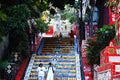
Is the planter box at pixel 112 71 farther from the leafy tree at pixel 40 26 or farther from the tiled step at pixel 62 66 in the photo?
the leafy tree at pixel 40 26

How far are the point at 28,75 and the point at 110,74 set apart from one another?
8.18 metres

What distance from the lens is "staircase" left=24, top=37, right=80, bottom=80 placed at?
21.8 meters

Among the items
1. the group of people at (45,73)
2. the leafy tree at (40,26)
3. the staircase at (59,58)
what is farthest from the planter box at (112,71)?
the leafy tree at (40,26)

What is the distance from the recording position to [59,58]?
81.1 feet

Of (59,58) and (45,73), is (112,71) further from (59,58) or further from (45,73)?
(59,58)

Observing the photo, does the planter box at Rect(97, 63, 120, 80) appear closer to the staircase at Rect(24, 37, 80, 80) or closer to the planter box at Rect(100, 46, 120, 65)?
the planter box at Rect(100, 46, 120, 65)

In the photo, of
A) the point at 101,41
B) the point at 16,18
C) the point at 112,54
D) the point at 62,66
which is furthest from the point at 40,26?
the point at 112,54

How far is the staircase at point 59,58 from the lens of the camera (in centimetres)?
2178

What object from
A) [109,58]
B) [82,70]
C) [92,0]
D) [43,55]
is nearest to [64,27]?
[92,0]

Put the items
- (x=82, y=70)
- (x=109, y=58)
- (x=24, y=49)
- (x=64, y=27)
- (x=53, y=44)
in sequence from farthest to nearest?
1. (x=64, y=27)
2. (x=53, y=44)
3. (x=24, y=49)
4. (x=82, y=70)
5. (x=109, y=58)

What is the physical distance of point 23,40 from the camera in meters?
24.7

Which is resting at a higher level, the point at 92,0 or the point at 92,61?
the point at 92,0

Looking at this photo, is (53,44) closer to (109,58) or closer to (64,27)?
(109,58)

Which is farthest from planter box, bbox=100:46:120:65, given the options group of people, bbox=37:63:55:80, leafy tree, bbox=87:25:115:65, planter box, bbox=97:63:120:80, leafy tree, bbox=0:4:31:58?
leafy tree, bbox=0:4:31:58
